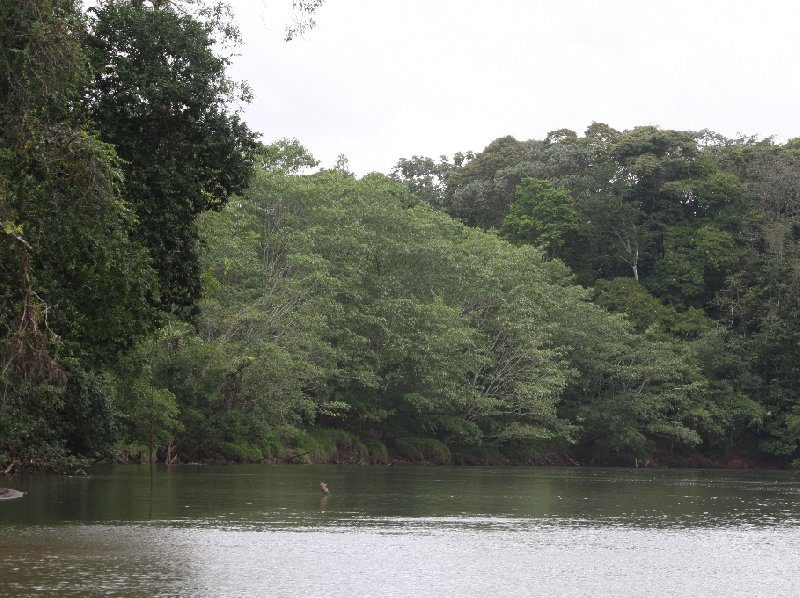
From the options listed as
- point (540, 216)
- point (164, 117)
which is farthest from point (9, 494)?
point (540, 216)

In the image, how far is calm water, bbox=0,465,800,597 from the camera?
14.9 m

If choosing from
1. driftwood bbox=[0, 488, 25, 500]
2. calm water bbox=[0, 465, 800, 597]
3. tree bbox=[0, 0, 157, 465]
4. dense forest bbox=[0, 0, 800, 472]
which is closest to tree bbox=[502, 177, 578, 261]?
dense forest bbox=[0, 0, 800, 472]

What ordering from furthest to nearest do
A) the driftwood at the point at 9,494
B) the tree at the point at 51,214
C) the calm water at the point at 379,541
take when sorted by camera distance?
the driftwood at the point at 9,494, the calm water at the point at 379,541, the tree at the point at 51,214

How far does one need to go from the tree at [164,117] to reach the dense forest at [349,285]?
57 mm

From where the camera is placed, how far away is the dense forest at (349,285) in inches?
661

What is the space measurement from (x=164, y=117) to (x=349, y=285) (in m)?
32.7

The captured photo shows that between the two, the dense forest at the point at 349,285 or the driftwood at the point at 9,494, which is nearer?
the dense forest at the point at 349,285

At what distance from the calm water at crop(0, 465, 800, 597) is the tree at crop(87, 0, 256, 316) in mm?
5361

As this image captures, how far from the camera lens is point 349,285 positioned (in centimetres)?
5528

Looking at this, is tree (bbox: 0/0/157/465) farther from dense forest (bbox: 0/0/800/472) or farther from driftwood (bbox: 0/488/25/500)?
driftwood (bbox: 0/488/25/500)

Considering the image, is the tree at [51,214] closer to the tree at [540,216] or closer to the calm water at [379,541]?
the calm water at [379,541]

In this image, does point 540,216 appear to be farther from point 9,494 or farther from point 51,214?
point 51,214

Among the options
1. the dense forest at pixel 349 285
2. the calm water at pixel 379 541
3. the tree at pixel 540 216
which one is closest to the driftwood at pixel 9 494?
the calm water at pixel 379 541

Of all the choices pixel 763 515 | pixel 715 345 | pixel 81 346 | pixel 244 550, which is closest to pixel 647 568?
pixel 244 550
